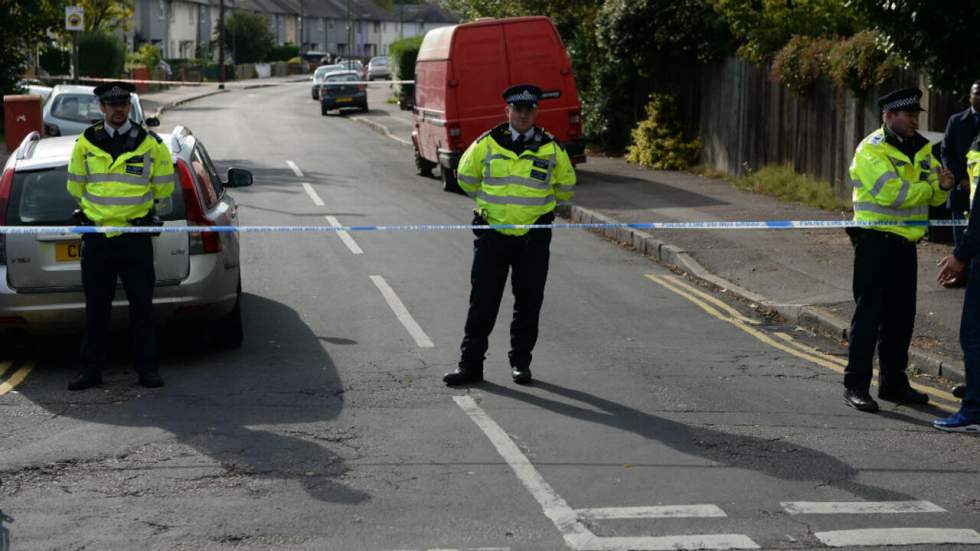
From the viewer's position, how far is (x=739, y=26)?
21.0 meters

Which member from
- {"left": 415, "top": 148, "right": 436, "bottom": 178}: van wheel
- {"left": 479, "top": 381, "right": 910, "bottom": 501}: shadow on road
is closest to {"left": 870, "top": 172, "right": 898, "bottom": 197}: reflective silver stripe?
{"left": 479, "top": 381, "right": 910, "bottom": 501}: shadow on road

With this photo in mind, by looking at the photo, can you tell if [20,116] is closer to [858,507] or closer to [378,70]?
[858,507]

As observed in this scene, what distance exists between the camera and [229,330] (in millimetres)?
9570

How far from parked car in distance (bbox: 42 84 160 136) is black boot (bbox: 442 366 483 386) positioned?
54.1 ft

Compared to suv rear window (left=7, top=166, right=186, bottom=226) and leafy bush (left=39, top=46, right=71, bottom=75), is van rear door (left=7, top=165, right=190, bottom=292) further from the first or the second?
leafy bush (left=39, top=46, right=71, bottom=75)

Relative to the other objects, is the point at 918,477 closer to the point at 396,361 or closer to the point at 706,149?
the point at 396,361

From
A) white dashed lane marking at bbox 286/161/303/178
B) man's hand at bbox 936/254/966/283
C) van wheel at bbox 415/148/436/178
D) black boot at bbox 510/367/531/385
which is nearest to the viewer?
man's hand at bbox 936/254/966/283

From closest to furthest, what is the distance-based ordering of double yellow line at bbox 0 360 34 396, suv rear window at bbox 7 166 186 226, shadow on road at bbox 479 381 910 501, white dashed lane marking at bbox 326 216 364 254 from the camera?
shadow on road at bbox 479 381 910 501 → double yellow line at bbox 0 360 34 396 → suv rear window at bbox 7 166 186 226 → white dashed lane marking at bbox 326 216 364 254

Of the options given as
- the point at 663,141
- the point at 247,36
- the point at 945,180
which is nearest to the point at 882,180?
the point at 945,180

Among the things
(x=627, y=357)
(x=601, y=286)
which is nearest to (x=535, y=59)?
(x=601, y=286)

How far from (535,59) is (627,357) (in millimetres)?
12124

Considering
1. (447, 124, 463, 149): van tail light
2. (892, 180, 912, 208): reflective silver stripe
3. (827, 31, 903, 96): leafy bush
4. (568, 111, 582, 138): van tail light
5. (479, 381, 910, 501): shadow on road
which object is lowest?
(479, 381, 910, 501): shadow on road

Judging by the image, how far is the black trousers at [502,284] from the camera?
28.2 ft

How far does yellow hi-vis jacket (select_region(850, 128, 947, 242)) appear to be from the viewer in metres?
7.82
